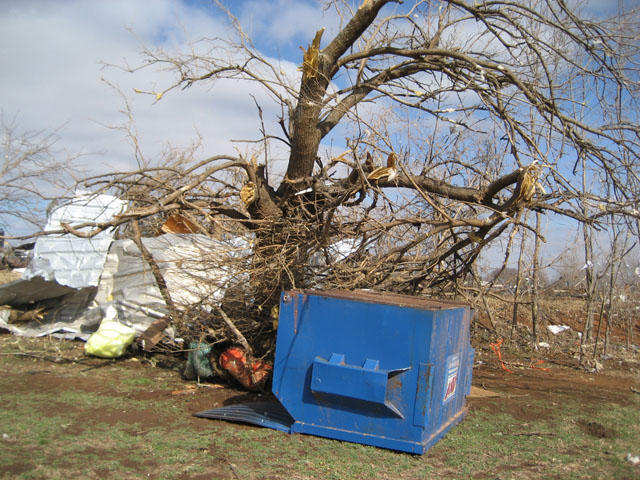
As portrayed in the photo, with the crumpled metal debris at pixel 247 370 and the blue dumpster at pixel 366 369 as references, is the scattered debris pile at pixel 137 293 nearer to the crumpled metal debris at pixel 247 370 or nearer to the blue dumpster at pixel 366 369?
the crumpled metal debris at pixel 247 370

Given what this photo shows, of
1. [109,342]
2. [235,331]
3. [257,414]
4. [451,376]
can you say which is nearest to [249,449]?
[257,414]

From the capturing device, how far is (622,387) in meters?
7.55

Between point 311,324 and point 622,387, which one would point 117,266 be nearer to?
point 311,324

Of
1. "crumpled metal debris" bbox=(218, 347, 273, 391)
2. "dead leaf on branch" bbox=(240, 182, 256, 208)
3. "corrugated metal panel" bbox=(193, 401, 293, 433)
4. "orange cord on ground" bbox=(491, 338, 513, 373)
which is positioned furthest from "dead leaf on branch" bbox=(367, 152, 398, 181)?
"orange cord on ground" bbox=(491, 338, 513, 373)

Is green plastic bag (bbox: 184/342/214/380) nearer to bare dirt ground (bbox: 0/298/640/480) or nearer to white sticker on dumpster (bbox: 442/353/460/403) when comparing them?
bare dirt ground (bbox: 0/298/640/480)

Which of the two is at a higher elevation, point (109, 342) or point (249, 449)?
point (109, 342)

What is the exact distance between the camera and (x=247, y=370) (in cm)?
604

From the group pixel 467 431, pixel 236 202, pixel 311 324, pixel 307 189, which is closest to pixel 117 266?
pixel 236 202

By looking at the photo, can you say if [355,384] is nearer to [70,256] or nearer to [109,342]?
[109,342]

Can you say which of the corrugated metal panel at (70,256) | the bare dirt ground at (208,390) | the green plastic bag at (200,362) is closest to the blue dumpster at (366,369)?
the bare dirt ground at (208,390)

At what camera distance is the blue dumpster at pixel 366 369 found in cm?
421

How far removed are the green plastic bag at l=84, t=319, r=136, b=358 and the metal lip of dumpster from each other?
3.66m

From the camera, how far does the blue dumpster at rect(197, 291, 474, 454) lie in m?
4.21

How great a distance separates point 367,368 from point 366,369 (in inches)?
1.0
